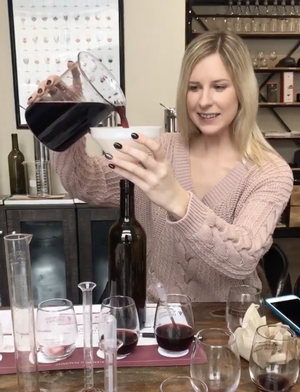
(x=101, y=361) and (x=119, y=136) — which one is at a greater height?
(x=119, y=136)

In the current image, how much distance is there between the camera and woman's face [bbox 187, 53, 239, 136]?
1309 mm

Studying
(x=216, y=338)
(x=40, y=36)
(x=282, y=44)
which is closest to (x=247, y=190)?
(x=216, y=338)

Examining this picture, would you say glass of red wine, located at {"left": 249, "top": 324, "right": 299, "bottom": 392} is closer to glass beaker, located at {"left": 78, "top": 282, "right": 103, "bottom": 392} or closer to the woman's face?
glass beaker, located at {"left": 78, "top": 282, "right": 103, "bottom": 392}

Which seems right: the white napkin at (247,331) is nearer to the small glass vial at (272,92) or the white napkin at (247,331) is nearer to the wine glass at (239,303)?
the wine glass at (239,303)

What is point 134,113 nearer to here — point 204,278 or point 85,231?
point 85,231

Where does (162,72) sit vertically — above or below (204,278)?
above

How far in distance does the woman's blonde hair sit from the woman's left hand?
52cm

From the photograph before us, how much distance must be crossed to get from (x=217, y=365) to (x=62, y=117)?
0.59 meters

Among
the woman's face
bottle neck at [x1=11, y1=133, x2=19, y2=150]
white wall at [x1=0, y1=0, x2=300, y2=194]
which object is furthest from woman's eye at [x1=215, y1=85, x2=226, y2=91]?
bottle neck at [x1=11, y1=133, x2=19, y2=150]

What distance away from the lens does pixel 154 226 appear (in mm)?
1395

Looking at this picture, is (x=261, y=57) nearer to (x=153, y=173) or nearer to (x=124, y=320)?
(x=153, y=173)

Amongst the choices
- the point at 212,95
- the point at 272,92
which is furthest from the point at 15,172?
the point at 272,92

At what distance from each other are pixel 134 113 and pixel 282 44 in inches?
100

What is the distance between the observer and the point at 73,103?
90 centimetres
